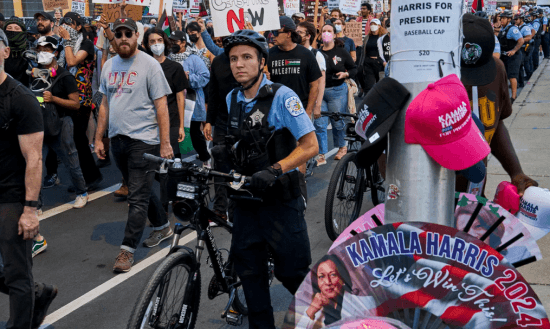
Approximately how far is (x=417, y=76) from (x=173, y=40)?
7.20 m

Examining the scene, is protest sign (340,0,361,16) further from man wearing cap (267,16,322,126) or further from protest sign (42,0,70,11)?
man wearing cap (267,16,322,126)

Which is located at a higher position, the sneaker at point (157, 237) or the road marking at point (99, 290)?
the sneaker at point (157, 237)

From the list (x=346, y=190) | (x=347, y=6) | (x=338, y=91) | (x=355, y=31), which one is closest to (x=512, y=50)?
(x=355, y=31)

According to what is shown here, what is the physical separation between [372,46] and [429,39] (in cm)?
1154

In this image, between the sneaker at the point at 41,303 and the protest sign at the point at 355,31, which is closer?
the sneaker at the point at 41,303

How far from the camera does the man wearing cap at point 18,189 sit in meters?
3.67

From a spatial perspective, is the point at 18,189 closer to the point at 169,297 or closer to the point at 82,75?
the point at 169,297

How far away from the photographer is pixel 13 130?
3.71m

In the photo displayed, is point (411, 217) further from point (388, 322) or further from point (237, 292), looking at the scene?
point (237, 292)

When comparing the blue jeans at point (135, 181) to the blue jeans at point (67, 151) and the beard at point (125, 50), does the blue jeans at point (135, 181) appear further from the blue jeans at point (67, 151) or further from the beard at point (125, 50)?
the blue jeans at point (67, 151)

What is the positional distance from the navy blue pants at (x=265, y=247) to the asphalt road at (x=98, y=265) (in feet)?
2.85

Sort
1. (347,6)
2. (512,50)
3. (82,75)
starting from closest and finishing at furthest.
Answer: (82,75) < (512,50) < (347,6)

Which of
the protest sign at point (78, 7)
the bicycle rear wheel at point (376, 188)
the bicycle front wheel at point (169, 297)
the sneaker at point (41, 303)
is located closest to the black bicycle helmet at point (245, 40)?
the bicycle front wheel at point (169, 297)

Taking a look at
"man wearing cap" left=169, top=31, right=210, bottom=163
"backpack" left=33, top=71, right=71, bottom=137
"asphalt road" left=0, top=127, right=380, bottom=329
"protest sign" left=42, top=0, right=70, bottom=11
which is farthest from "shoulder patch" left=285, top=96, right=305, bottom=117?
"protest sign" left=42, top=0, right=70, bottom=11
